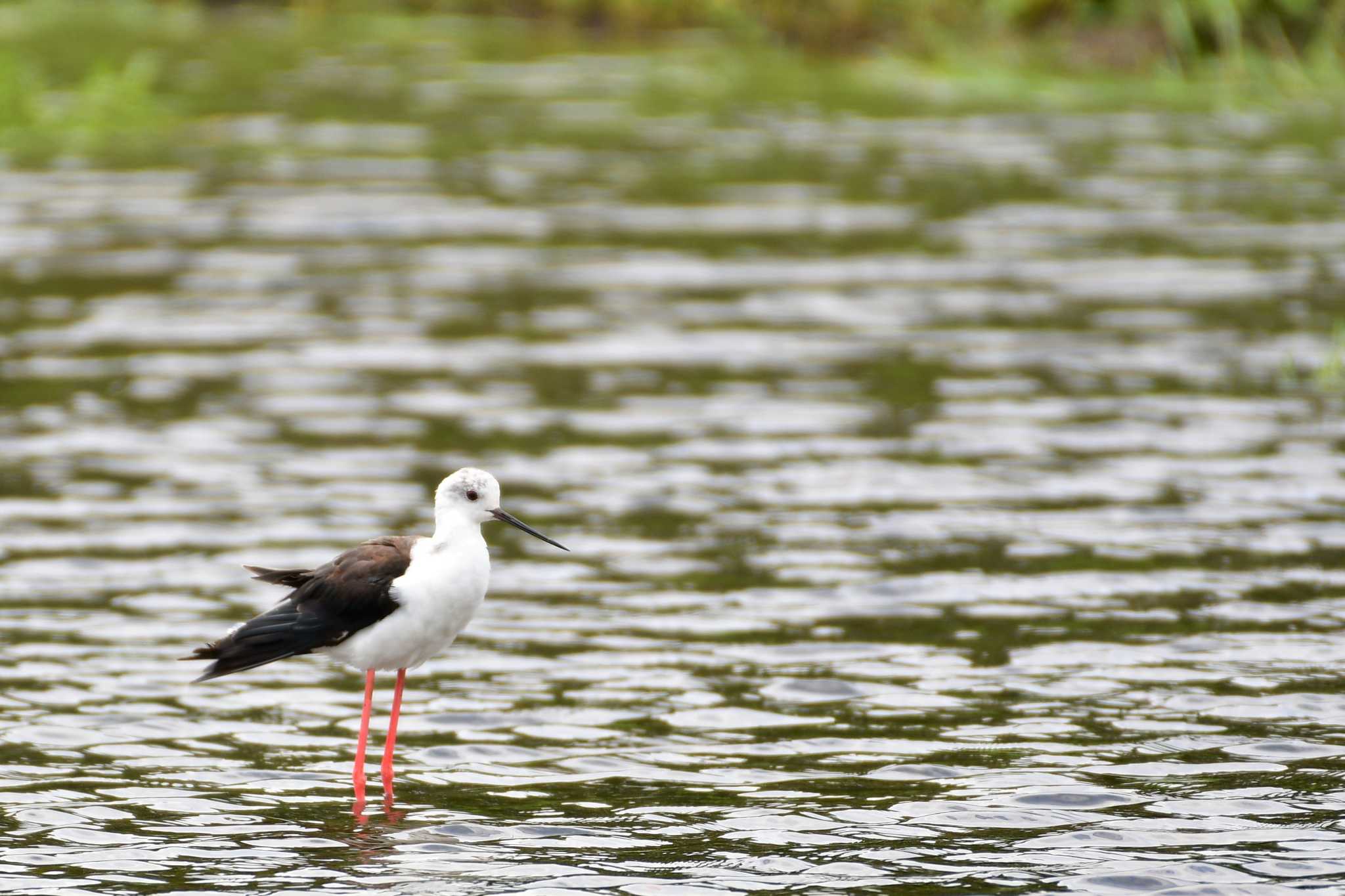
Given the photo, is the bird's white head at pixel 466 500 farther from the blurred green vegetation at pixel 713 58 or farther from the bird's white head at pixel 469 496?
the blurred green vegetation at pixel 713 58

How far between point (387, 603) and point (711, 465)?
557cm

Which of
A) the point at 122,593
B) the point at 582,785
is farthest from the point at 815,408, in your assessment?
the point at 582,785

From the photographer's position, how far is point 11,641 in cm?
1015

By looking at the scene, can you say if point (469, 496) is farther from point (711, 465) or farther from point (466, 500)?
point (711, 465)

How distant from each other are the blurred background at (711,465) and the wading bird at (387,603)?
61cm

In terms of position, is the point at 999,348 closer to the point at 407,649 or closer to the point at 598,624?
the point at 598,624

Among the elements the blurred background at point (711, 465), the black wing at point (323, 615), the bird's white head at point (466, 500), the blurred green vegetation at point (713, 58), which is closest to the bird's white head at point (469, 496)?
the bird's white head at point (466, 500)

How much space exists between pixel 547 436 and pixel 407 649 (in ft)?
19.8

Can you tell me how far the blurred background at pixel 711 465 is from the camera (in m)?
7.98

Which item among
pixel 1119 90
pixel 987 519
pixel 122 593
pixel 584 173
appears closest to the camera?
pixel 122 593

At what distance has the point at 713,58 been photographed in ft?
104

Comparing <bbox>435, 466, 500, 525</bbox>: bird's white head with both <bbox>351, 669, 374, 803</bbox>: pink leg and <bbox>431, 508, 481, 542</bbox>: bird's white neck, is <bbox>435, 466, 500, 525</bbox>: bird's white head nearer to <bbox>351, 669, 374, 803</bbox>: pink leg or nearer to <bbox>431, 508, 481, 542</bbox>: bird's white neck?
<bbox>431, 508, 481, 542</bbox>: bird's white neck

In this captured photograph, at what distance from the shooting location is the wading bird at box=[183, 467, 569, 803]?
7.86 metres

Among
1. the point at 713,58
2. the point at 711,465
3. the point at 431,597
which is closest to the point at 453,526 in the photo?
the point at 431,597
